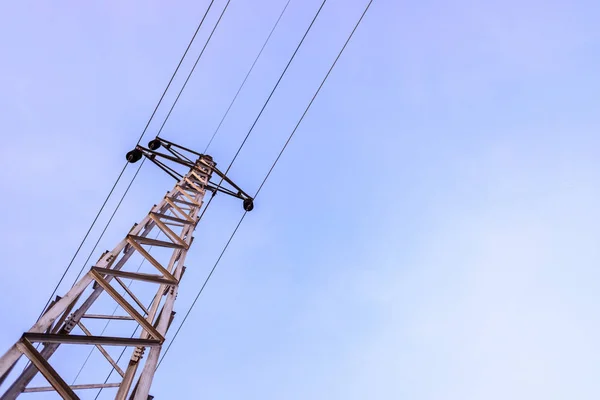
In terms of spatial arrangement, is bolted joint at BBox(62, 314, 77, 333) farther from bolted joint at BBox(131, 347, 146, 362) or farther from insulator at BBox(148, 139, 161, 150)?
insulator at BBox(148, 139, 161, 150)

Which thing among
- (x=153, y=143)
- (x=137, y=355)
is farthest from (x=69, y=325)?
(x=153, y=143)

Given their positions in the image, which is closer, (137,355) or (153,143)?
(137,355)

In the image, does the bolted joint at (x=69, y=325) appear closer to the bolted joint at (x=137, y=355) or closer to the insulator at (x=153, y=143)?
the bolted joint at (x=137, y=355)

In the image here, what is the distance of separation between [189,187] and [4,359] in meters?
6.36

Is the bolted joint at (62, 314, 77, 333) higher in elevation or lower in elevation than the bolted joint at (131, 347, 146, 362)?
higher

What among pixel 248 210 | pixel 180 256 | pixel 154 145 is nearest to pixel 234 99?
pixel 154 145

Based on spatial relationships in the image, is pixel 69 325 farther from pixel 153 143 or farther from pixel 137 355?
pixel 153 143

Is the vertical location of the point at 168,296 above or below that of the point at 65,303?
above

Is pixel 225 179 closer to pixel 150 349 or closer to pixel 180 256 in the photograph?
pixel 180 256

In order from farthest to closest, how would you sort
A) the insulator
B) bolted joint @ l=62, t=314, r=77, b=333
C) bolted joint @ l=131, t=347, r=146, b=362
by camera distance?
the insulator → bolted joint @ l=62, t=314, r=77, b=333 → bolted joint @ l=131, t=347, r=146, b=362

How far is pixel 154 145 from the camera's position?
1128cm

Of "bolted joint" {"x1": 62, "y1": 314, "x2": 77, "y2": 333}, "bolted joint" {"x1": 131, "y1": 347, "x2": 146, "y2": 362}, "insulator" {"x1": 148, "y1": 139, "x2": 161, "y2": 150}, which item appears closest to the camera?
"bolted joint" {"x1": 131, "y1": 347, "x2": 146, "y2": 362}

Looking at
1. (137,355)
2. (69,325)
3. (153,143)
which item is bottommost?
(137,355)

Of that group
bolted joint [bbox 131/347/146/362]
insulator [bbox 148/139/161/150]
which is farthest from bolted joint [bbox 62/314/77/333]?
insulator [bbox 148/139/161/150]
